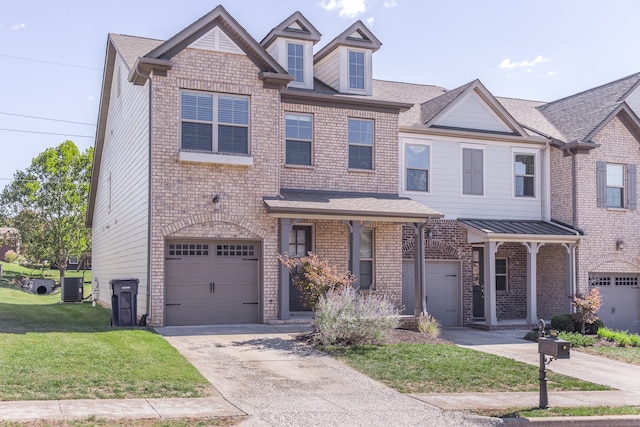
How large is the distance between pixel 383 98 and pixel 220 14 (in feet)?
19.4

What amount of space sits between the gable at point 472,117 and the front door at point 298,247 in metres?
5.90

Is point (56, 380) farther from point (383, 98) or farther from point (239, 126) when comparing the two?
point (383, 98)

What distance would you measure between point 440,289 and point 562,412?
11.9 m

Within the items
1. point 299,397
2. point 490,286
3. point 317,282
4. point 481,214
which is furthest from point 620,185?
point 299,397

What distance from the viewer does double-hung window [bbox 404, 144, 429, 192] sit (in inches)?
856

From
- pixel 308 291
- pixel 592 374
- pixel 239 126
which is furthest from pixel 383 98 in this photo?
pixel 592 374

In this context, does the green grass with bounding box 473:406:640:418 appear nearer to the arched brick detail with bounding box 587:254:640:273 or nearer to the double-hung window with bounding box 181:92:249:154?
the double-hung window with bounding box 181:92:249:154

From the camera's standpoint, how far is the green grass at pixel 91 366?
392 inches

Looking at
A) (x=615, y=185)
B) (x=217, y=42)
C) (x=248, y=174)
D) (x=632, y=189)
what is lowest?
(x=248, y=174)

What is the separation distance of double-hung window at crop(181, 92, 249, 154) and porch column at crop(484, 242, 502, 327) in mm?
8121

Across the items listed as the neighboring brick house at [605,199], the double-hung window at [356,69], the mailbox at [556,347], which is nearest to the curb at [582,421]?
the mailbox at [556,347]

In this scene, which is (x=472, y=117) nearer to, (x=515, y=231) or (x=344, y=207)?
(x=515, y=231)

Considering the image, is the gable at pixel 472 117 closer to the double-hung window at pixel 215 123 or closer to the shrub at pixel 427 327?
the shrub at pixel 427 327

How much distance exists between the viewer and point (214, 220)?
17.7 meters
